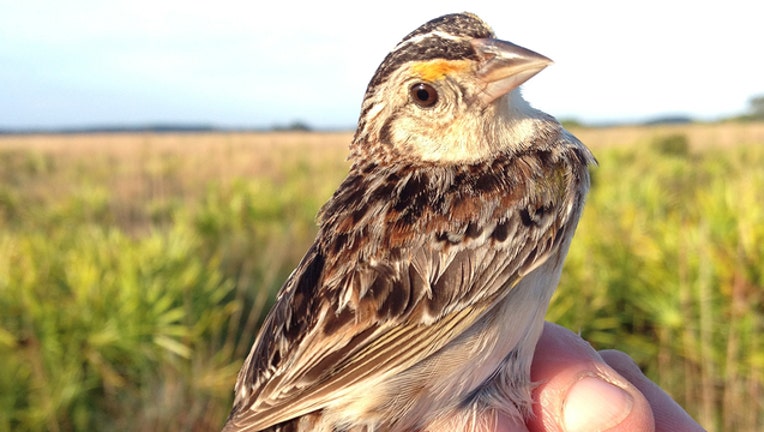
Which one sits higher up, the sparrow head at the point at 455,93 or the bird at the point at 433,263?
the sparrow head at the point at 455,93

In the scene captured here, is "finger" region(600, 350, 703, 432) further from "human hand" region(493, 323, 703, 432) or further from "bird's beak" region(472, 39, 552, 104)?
"bird's beak" region(472, 39, 552, 104)

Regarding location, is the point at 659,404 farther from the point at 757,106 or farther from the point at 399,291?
the point at 757,106

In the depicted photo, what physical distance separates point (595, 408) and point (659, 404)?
50 centimetres

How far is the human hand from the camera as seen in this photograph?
2.08 metres

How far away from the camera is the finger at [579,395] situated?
6.83 ft

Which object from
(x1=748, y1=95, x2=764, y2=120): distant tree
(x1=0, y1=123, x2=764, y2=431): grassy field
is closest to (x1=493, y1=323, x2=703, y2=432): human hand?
(x1=0, y1=123, x2=764, y2=431): grassy field

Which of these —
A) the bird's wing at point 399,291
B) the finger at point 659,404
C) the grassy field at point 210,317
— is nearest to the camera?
the bird's wing at point 399,291

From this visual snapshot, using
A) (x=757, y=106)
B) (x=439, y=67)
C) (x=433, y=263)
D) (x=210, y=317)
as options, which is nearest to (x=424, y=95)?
(x=439, y=67)

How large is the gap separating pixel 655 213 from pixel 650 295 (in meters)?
2.53

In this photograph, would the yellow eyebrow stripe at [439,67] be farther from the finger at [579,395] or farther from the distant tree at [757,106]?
the distant tree at [757,106]

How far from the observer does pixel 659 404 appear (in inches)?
94.7

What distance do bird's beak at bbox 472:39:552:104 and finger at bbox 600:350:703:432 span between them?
1351mm

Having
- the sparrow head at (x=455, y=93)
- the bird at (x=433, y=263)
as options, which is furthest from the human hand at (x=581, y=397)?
the sparrow head at (x=455, y=93)

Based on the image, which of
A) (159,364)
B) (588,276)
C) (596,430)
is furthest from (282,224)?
(596,430)
